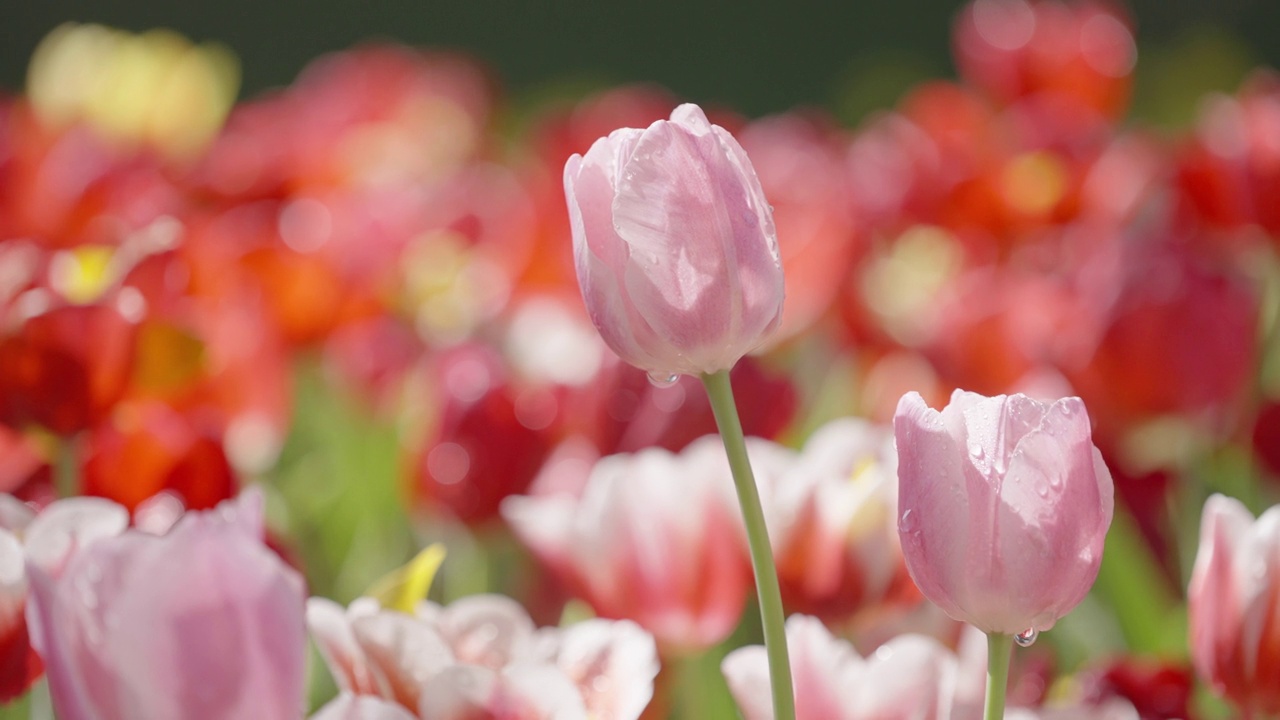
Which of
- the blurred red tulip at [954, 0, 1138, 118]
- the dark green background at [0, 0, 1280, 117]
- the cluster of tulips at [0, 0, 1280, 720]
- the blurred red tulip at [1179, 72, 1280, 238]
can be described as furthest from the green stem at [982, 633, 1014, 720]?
the dark green background at [0, 0, 1280, 117]

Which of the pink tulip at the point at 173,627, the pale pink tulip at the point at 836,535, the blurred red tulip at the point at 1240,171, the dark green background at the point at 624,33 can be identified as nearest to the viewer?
the pink tulip at the point at 173,627

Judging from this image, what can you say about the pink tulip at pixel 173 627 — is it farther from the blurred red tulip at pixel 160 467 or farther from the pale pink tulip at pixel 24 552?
the blurred red tulip at pixel 160 467

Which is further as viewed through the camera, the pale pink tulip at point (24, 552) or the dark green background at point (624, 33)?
the dark green background at point (624, 33)

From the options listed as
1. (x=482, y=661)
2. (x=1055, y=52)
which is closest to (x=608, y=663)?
(x=482, y=661)

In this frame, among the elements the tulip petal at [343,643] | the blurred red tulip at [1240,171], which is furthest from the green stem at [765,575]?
the blurred red tulip at [1240,171]

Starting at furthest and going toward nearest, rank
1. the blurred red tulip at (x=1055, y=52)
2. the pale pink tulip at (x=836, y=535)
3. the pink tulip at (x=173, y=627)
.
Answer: the blurred red tulip at (x=1055, y=52) < the pale pink tulip at (x=836, y=535) < the pink tulip at (x=173, y=627)

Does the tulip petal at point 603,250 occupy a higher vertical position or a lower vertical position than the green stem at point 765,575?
higher

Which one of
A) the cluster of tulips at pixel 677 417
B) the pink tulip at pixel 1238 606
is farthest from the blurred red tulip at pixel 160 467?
the pink tulip at pixel 1238 606

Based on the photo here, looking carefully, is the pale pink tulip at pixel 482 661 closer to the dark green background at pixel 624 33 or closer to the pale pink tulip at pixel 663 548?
the pale pink tulip at pixel 663 548

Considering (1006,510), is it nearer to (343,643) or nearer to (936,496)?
(936,496)

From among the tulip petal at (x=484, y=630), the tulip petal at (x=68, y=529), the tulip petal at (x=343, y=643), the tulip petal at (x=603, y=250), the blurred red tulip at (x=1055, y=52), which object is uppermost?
the tulip petal at (x=603, y=250)

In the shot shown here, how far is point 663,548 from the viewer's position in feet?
1.46

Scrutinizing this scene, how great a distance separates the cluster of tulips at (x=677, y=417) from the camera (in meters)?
0.29

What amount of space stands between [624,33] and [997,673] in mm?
3980
